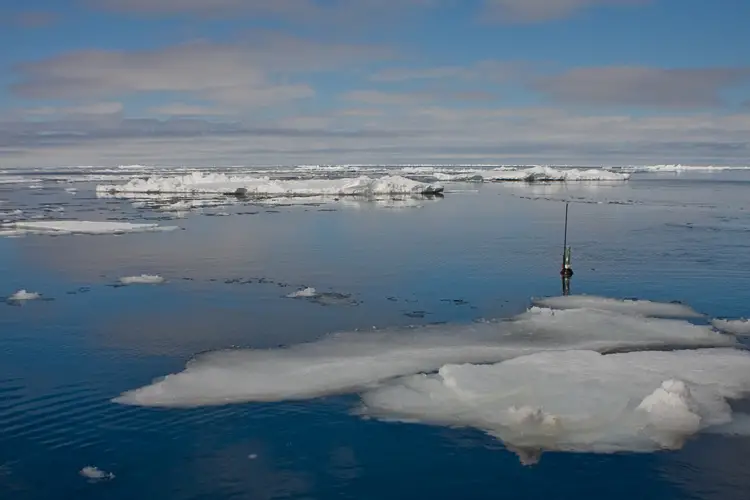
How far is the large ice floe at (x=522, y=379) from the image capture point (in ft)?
31.7

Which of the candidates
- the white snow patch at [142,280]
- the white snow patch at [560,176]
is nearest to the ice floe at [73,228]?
the white snow patch at [142,280]

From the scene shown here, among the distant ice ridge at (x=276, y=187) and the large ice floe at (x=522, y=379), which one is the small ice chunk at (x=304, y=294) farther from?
the distant ice ridge at (x=276, y=187)

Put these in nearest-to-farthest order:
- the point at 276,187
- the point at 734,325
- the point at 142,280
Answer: the point at 734,325 → the point at 142,280 → the point at 276,187

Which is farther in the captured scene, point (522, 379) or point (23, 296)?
point (23, 296)

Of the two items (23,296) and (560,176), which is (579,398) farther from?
(560,176)

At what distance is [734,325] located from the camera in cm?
1491

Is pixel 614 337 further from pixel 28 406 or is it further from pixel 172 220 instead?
pixel 172 220

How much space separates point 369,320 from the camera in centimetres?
1562

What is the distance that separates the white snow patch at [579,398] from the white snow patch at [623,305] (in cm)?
393

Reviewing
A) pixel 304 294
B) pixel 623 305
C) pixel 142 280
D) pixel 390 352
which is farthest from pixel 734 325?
pixel 142 280

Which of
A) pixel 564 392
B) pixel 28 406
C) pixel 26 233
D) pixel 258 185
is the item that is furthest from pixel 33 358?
pixel 258 185

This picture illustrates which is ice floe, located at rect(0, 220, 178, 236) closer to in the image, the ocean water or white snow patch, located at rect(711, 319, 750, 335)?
the ocean water

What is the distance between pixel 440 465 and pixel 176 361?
580 centimetres

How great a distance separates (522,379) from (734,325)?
6.52 m
